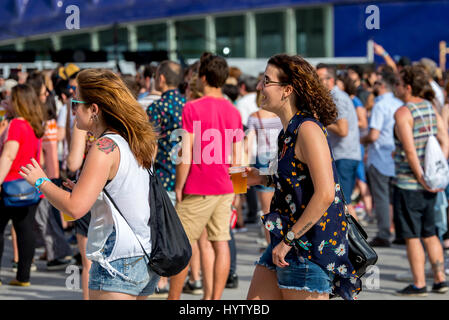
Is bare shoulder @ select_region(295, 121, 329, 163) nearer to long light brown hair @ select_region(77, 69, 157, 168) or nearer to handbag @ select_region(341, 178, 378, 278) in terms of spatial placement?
handbag @ select_region(341, 178, 378, 278)

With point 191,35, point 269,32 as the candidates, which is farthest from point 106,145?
point 269,32

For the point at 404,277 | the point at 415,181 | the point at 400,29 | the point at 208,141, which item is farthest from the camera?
the point at 400,29

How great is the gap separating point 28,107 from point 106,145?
12.6ft

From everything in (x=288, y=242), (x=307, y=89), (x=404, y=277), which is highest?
(x=307, y=89)

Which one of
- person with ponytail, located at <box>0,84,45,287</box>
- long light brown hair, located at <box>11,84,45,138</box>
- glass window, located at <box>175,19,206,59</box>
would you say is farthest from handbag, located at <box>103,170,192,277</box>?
glass window, located at <box>175,19,206,59</box>

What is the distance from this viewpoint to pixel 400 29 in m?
31.8

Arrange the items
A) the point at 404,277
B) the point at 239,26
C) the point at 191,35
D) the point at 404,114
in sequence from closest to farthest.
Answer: the point at 404,114 < the point at 404,277 < the point at 191,35 < the point at 239,26

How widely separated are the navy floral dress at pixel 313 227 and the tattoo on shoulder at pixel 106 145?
0.82 metres

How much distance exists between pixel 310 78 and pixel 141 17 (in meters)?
31.7

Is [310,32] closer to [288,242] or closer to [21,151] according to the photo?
[21,151]
